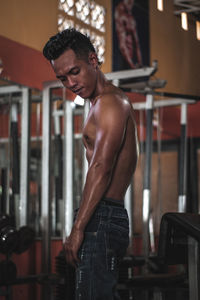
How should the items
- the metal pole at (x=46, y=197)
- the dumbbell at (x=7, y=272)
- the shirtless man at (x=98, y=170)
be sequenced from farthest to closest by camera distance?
the metal pole at (x=46, y=197), the dumbbell at (x=7, y=272), the shirtless man at (x=98, y=170)

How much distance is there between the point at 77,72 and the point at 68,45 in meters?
0.11

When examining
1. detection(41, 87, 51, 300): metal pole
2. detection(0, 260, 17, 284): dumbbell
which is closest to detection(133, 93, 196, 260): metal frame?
detection(41, 87, 51, 300): metal pole

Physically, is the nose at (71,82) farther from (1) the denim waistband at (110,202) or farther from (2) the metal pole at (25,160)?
(2) the metal pole at (25,160)

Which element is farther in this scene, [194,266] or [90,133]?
[90,133]

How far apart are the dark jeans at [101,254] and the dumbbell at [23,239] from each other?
2.22m

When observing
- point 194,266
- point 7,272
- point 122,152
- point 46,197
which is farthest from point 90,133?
point 46,197

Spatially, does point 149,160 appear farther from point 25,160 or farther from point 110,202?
point 110,202

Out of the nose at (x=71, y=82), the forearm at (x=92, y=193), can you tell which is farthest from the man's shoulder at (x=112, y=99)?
the forearm at (x=92, y=193)

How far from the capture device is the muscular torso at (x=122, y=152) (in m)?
1.99

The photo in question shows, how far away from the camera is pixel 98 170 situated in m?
1.90

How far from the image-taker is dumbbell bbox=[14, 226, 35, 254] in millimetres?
4062

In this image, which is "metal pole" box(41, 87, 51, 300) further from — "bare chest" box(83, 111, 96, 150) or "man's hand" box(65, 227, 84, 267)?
"man's hand" box(65, 227, 84, 267)

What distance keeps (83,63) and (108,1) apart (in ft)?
8.27

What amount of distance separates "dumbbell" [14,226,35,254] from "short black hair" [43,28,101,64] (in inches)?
89.7
